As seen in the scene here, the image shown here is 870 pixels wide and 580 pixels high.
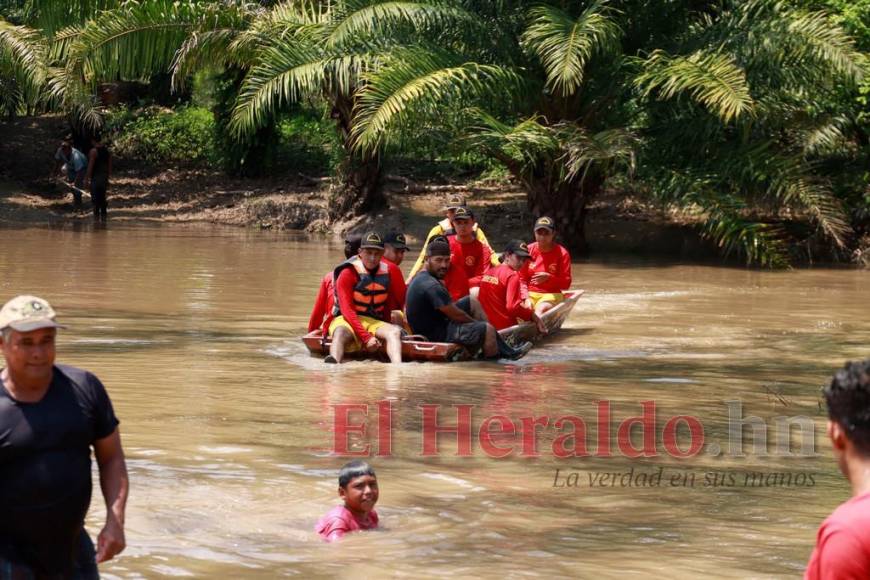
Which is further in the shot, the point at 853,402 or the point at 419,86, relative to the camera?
the point at 419,86

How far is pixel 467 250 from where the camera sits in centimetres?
1315

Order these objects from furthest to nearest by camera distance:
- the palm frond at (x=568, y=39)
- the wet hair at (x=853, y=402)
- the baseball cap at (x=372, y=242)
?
the palm frond at (x=568, y=39), the baseball cap at (x=372, y=242), the wet hair at (x=853, y=402)

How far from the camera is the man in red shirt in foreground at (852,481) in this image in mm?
Answer: 2805

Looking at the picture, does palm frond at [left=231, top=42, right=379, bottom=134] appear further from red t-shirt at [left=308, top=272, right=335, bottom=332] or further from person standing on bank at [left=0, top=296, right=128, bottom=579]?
person standing on bank at [left=0, top=296, right=128, bottom=579]

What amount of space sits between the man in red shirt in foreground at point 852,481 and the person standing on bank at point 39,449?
231 centimetres

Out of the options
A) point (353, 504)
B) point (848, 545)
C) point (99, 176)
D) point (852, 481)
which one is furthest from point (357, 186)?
point (848, 545)

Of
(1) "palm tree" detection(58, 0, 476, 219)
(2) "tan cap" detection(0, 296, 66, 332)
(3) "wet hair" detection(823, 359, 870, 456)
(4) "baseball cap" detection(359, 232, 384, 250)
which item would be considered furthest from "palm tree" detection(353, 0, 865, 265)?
(3) "wet hair" detection(823, 359, 870, 456)

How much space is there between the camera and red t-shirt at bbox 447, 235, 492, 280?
42.9ft

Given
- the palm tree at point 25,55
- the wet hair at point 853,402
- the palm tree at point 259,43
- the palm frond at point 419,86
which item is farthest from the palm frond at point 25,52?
the wet hair at point 853,402

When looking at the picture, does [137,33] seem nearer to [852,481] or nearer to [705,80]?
[705,80]

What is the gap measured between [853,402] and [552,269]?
11.4 metres

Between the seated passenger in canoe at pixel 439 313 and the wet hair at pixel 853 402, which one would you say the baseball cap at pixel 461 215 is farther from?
the wet hair at pixel 853 402

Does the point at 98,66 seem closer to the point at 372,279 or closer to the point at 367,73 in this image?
the point at 367,73

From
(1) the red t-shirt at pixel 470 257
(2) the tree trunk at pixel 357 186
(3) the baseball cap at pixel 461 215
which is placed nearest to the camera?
(3) the baseball cap at pixel 461 215
